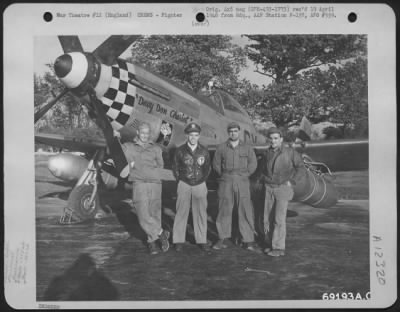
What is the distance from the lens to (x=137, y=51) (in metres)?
3.12

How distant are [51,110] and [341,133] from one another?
6.76 feet

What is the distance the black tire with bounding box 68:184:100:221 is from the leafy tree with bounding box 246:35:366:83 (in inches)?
58.0

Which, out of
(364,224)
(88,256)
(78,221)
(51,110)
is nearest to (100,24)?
(51,110)

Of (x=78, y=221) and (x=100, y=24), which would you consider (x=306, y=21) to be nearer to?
(x=100, y=24)

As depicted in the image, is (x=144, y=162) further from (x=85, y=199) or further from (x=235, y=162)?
(x=235, y=162)

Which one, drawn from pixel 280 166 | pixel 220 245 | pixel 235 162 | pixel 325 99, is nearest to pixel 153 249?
pixel 220 245

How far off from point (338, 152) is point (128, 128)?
1.50 metres

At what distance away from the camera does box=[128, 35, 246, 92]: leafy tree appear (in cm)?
311

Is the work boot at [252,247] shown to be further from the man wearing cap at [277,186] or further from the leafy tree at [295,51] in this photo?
the leafy tree at [295,51]

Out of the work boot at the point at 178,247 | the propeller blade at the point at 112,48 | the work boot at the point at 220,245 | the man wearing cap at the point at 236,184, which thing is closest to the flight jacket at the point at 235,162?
the man wearing cap at the point at 236,184

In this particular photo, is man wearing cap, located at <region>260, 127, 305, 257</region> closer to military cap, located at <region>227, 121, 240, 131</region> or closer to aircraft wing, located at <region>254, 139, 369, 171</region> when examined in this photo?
aircraft wing, located at <region>254, 139, 369, 171</region>

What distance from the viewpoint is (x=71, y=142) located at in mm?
3164

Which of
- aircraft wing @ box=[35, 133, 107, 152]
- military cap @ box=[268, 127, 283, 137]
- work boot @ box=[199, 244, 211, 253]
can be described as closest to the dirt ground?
work boot @ box=[199, 244, 211, 253]

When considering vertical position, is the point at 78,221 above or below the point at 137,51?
below
